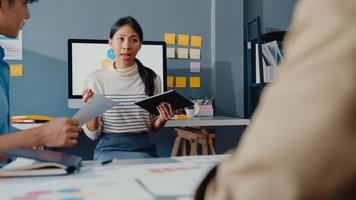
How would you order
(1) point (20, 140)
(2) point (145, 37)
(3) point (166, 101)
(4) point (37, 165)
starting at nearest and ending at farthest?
1. (4) point (37, 165)
2. (1) point (20, 140)
3. (3) point (166, 101)
4. (2) point (145, 37)

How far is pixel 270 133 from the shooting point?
0.75ft

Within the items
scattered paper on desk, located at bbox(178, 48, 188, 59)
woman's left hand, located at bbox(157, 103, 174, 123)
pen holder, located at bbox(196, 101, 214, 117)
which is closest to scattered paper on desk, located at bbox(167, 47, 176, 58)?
scattered paper on desk, located at bbox(178, 48, 188, 59)

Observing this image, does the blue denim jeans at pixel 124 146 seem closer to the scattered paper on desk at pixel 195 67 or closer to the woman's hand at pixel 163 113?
the woman's hand at pixel 163 113

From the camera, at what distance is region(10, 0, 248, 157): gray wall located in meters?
3.06

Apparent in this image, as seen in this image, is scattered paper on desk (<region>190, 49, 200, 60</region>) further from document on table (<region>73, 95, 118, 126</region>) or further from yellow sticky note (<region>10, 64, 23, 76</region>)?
document on table (<region>73, 95, 118, 126</region>)

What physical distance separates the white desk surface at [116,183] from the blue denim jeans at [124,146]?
30.3 inches

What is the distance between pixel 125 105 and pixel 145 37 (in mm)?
1210

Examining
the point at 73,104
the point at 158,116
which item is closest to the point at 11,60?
the point at 73,104

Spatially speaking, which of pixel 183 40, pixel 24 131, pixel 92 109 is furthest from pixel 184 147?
pixel 24 131

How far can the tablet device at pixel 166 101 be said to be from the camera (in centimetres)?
185

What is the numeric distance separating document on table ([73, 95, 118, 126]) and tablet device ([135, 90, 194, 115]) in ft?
1.46

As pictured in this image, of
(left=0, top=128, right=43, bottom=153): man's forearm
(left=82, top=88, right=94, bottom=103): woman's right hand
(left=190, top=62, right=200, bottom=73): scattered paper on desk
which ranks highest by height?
(left=190, top=62, right=200, bottom=73): scattered paper on desk

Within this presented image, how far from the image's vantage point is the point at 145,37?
327cm

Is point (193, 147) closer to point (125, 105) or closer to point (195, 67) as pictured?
point (195, 67)
